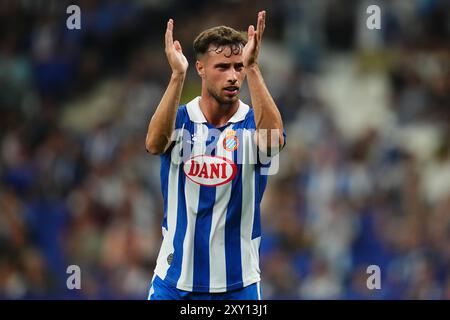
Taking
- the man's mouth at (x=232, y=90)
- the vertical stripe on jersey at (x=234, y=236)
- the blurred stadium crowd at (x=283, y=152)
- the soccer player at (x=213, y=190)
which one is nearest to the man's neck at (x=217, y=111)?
the soccer player at (x=213, y=190)

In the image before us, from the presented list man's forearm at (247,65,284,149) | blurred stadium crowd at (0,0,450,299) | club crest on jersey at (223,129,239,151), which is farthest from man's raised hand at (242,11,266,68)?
blurred stadium crowd at (0,0,450,299)

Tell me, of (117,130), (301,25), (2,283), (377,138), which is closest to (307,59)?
(301,25)

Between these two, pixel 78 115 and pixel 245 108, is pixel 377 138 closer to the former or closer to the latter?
pixel 78 115

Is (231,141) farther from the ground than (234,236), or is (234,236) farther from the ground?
(231,141)

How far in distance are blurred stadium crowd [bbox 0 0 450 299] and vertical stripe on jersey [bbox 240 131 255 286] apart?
181 inches

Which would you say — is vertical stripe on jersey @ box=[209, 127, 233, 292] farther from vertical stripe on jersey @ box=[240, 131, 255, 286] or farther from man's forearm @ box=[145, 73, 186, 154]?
man's forearm @ box=[145, 73, 186, 154]

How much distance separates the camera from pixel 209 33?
21.0 ft

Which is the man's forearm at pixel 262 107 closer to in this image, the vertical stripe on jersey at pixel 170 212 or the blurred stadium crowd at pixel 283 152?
the vertical stripe on jersey at pixel 170 212

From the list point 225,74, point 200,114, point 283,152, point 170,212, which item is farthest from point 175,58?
point 283,152

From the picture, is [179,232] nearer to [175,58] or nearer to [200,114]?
[200,114]

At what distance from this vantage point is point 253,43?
601cm

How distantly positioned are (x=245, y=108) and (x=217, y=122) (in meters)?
0.22

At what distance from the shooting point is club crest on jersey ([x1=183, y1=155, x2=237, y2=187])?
20.5 feet

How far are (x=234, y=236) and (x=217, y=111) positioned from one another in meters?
0.79
